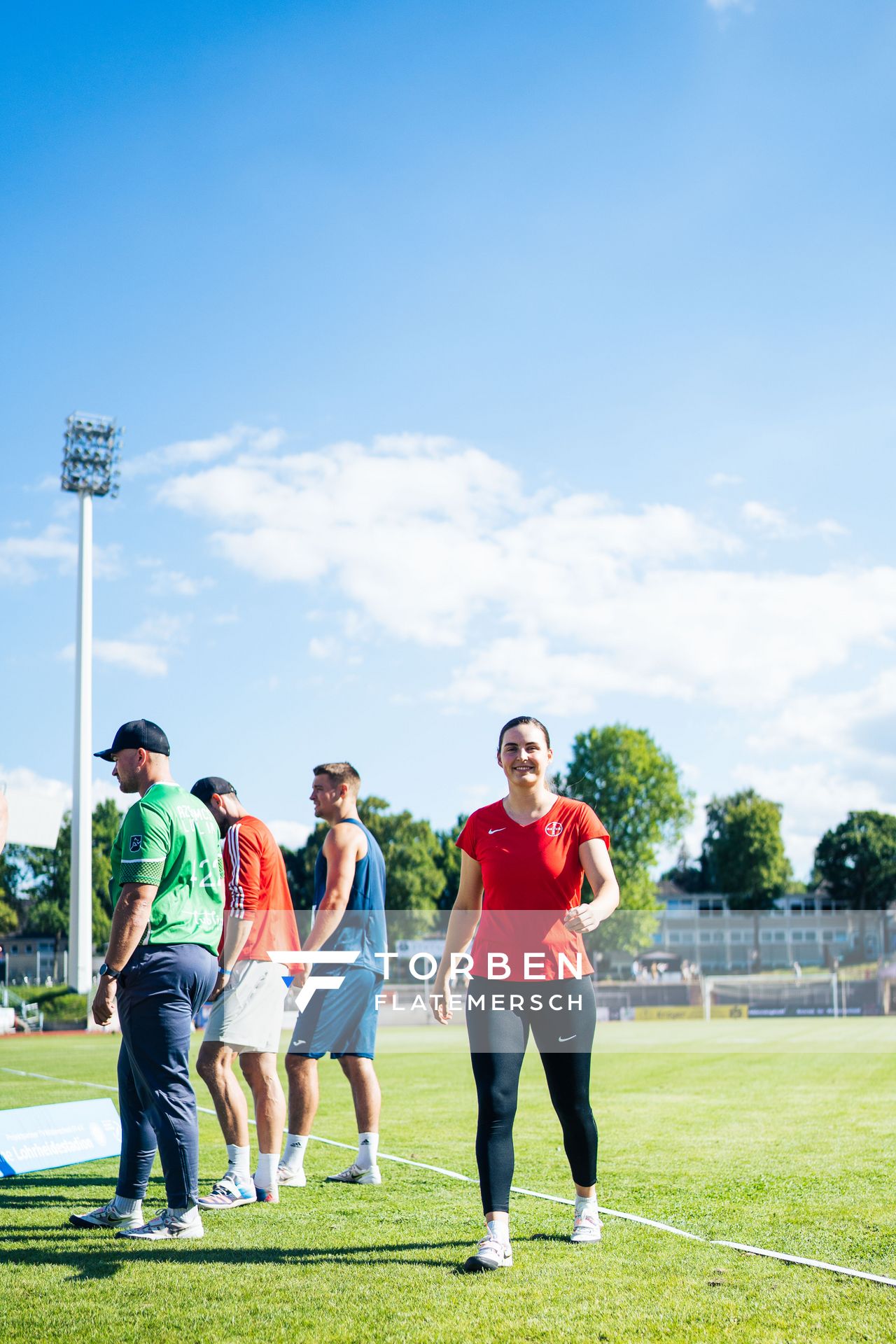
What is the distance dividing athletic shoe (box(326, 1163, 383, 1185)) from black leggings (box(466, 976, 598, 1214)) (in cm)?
205

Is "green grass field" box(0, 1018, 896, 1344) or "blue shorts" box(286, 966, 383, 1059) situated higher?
"blue shorts" box(286, 966, 383, 1059)

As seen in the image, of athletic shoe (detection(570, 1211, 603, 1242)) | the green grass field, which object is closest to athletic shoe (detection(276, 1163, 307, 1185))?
the green grass field

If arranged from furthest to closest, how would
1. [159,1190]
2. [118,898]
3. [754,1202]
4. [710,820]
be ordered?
[710,820]
[159,1190]
[754,1202]
[118,898]

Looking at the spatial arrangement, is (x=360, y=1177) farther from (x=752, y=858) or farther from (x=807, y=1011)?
(x=752, y=858)

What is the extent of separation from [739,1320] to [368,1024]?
322cm

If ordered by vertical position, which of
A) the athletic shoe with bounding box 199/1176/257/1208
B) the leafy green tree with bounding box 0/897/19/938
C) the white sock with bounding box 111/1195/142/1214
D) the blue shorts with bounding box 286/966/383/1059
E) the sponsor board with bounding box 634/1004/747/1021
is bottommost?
the sponsor board with bounding box 634/1004/747/1021

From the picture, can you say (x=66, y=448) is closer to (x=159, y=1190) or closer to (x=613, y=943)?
(x=613, y=943)

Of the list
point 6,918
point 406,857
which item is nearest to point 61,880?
point 6,918

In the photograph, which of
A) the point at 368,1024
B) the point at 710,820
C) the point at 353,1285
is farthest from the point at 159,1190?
the point at 710,820

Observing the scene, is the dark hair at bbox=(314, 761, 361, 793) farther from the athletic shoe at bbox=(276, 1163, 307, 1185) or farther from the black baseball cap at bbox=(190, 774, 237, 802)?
the athletic shoe at bbox=(276, 1163, 307, 1185)

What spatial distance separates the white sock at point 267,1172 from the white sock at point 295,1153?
51 centimetres

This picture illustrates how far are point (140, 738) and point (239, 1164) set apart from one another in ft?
7.74

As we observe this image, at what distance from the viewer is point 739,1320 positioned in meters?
3.85

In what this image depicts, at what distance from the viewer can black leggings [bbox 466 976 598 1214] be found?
15.5ft
